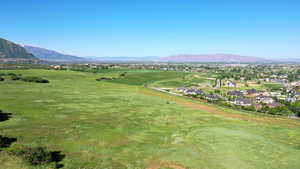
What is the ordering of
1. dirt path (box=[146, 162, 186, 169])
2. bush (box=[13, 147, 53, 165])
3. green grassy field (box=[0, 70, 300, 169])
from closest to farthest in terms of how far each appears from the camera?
bush (box=[13, 147, 53, 165])
dirt path (box=[146, 162, 186, 169])
green grassy field (box=[0, 70, 300, 169])

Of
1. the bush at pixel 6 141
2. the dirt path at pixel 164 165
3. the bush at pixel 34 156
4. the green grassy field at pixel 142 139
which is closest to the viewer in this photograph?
the bush at pixel 34 156

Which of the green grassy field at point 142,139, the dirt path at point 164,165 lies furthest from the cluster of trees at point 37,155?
the dirt path at point 164,165

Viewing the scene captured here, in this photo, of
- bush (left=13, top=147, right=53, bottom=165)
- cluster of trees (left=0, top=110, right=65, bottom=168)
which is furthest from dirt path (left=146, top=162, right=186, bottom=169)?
bush (left=13, top=147, right=53, bottom=165)

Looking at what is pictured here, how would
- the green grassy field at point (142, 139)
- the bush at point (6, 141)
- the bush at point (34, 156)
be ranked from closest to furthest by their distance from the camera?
the bush at point (34, 156) < the bush at point (6, 141) < the green grassy field at point (142, 139)

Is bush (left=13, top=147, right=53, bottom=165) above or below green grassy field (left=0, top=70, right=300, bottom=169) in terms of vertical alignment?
above

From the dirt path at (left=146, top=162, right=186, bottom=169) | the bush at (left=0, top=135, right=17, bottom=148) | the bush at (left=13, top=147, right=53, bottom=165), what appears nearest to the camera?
the bush at (left=13, top=147, right=53, bottom=165)

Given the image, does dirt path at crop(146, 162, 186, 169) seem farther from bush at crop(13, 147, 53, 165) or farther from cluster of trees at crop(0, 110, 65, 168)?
bush at crop(13, 147, 53, 165)

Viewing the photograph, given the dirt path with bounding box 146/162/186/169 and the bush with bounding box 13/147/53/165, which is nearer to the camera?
the bush with bounding box 13/147/53/165

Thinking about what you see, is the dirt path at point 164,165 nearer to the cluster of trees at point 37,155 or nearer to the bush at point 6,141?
the cluster of trees at point 37,155

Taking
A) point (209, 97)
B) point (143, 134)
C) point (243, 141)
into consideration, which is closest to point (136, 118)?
point (143, 134)

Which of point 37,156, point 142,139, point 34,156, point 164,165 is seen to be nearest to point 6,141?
point 34,156

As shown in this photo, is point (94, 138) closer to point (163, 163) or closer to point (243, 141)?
point (163, 163)
